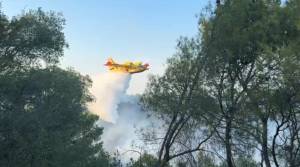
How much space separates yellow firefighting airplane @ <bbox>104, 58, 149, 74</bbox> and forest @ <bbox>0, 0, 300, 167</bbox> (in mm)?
61143

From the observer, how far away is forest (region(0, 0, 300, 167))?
84.3ft

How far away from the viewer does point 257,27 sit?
87.7 feet

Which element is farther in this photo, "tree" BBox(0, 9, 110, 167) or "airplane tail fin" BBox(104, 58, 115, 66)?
"airplane tail fin" BBox(104, 58, 115, 66)

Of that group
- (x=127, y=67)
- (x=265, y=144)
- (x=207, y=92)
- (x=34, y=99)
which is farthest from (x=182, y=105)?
(x=127, y=67)

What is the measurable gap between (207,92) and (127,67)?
69.6m

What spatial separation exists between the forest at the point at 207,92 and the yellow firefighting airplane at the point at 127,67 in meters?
61.1

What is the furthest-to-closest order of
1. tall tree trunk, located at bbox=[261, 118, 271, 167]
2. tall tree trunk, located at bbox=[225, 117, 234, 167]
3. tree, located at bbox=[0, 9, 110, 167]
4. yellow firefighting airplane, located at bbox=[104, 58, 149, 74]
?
yellow firefighting airplane, located at bbox=[104, 58, 149, 74], tall tree trunk, located at bbox=[225, 117, 234, 167], tall tree trunk, located at bbox=[261, 118, 271, 167], tree, located at bbox=[0, 9, 110, 167]

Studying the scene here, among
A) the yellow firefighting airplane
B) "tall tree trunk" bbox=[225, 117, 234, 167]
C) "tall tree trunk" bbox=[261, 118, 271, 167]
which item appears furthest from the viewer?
the yellow firefighting airplane

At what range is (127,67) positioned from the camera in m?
96.4

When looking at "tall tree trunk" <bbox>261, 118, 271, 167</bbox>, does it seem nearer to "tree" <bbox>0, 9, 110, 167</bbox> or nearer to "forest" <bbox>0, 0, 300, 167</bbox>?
"forest" <bbox>0, 0, 300, 167</bbox>

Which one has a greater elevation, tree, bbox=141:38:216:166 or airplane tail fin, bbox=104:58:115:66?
airplane tail fin, bbox=104:58:115:66

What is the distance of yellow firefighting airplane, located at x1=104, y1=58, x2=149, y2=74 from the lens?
9269cm

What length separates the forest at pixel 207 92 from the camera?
1012 inches

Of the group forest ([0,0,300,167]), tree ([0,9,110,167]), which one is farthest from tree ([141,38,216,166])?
tree ([0,9,110,167])
